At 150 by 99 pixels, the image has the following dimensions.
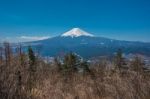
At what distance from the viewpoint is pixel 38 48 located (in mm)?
4805

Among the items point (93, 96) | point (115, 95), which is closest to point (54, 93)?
point (93, 96)

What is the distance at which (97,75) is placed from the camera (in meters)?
5.66

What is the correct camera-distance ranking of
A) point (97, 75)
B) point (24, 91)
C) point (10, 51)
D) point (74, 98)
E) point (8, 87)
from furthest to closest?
point (97, 75)
point (74, 98)
point (24, 91)
point (10, 51)
point (8, 87)

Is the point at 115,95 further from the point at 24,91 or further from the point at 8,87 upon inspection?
the point at 8,87

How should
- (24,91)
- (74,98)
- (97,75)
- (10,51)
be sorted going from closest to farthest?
(10,51), (24,91), (74,98), (97,75)

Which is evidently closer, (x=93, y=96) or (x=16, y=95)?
(x=16, y=95)

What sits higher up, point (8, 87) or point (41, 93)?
point (8, 87)

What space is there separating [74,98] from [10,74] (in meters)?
1.39

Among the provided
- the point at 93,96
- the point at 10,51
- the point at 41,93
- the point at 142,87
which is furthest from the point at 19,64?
the point at 142,87

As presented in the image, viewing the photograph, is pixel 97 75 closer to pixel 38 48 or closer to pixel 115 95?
pixel 115 95

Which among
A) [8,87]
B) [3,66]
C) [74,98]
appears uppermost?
→ [3,66]

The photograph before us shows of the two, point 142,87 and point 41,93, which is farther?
point 41,93

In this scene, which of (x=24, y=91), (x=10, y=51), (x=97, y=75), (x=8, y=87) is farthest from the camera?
(x=97, y=75)

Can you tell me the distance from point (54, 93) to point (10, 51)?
4.65ft
